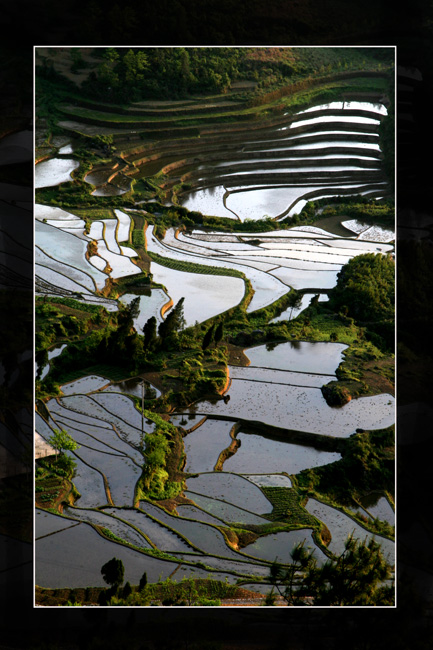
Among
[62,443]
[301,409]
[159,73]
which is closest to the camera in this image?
[62,443]

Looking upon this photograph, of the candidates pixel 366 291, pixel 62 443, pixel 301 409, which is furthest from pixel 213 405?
pixel 366 291

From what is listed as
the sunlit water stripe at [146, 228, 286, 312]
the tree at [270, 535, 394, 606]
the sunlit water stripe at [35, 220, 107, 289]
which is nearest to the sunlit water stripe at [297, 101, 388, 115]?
the sunlit water stripe at [146, 228, 286, 312]

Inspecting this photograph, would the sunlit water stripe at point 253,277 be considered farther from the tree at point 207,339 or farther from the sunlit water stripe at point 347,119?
the sunlit water stripe at point 347,119

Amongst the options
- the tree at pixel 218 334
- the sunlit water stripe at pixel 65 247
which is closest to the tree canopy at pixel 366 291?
the tree at pixel 218 334

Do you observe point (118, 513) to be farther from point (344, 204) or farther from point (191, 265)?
point (344, 204)

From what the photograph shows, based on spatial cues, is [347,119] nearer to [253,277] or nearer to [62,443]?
[253,277]

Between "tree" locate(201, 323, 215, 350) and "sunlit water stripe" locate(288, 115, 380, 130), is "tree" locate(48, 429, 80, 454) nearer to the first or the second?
"tree" locate(201, 323, 215, 350)
